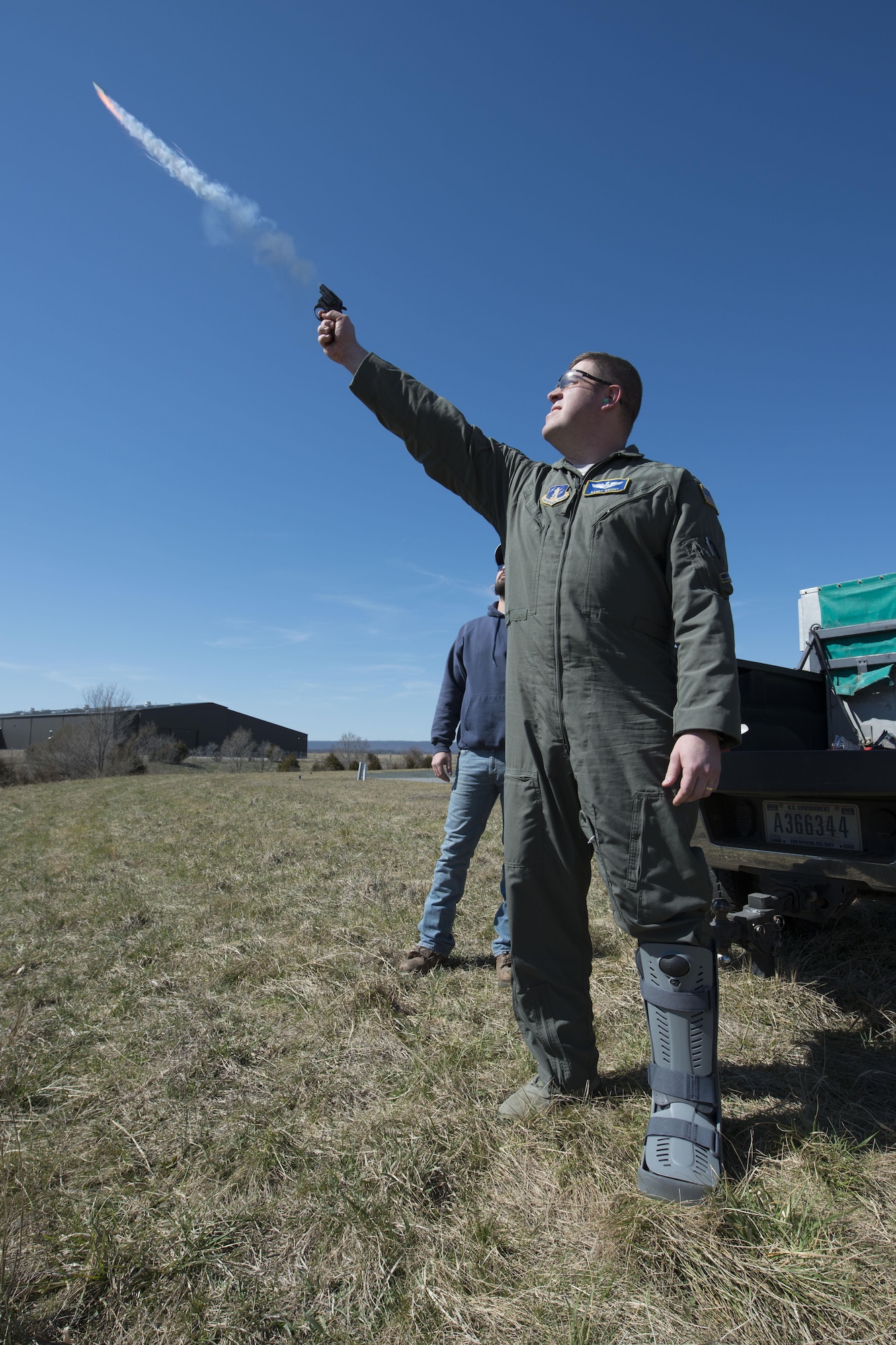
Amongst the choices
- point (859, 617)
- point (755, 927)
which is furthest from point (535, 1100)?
point (859, 617)

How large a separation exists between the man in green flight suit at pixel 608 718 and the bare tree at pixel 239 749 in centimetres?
3738

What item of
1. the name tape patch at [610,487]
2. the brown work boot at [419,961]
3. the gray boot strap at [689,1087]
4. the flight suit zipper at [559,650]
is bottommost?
the brown work boot at [419,961]

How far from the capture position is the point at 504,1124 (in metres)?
1.95

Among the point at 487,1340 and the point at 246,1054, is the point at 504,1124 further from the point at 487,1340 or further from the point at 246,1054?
the point at 246,1054

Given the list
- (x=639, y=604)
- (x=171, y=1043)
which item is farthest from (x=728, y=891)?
(x=171, y=1043)

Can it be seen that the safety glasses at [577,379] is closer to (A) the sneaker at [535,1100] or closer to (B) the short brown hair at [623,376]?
(B) the short brown hair at [623,376]

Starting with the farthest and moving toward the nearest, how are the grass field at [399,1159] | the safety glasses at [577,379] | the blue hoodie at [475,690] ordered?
the blue hoodie at [475,690], the safety glasses at [577,379], the grass field at [399,1159]

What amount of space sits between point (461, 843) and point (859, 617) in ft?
8.75

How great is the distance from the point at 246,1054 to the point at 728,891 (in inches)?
86.3

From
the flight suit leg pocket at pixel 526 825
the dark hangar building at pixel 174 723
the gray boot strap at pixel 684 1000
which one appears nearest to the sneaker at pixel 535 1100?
the gray boot strap at pixel 684 1000

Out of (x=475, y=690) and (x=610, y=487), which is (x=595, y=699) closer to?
(x=610, y=487)

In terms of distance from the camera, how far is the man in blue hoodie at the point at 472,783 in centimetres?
338

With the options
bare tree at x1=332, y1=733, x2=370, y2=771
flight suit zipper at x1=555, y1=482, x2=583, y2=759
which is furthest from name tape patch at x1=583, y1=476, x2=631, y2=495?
bare tree at x1=332, y1=733, x2=370, y2=771

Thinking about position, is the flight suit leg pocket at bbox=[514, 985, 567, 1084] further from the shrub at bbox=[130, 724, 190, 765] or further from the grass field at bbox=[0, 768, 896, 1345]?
the shrub at bbox=[130, 724, 190, 765]
